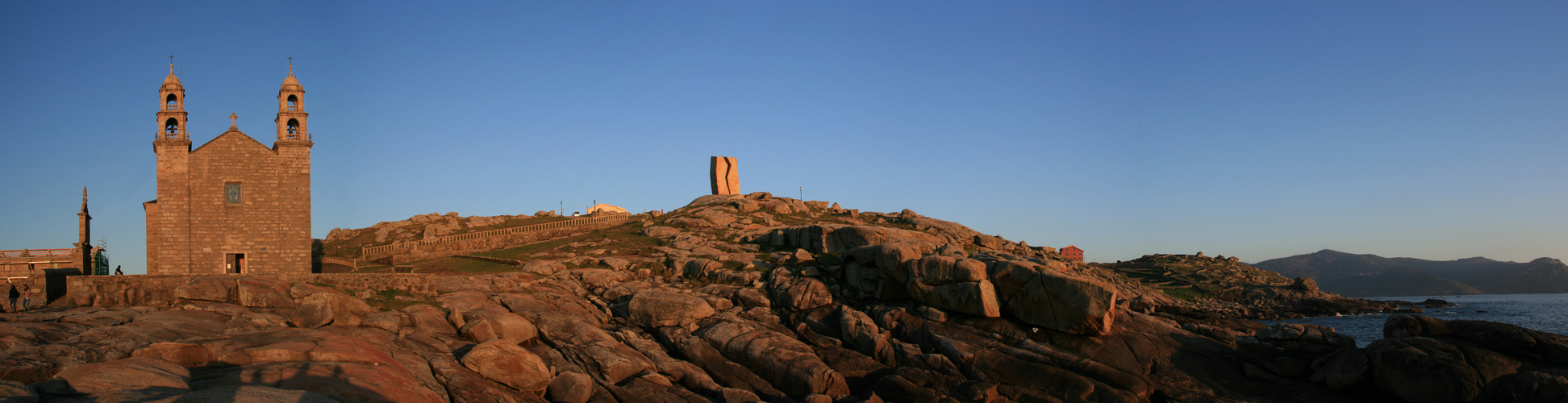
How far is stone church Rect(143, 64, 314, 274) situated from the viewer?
35.2 metres

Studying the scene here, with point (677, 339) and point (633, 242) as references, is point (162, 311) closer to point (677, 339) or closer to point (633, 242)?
point (677, 339)

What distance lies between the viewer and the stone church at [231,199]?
35219 millimetres

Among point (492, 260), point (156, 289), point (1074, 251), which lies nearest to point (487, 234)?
point (492, 260)

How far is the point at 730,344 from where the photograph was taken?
28594mm

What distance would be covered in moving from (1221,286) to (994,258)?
6071 centimetres

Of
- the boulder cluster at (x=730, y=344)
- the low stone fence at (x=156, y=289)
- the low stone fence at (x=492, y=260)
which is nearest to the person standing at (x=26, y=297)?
the low stone fence at (x=156, y=289)

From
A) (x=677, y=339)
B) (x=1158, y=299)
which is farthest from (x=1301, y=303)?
(x=677, y=339)

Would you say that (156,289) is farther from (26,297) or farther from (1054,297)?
(1054,297)

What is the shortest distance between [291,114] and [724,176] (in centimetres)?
4390

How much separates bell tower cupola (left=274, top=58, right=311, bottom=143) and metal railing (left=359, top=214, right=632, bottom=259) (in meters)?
17.4

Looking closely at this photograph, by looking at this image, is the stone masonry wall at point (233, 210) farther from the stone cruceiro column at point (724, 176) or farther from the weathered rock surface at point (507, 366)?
the stone cruceiro column at point (724, 176)

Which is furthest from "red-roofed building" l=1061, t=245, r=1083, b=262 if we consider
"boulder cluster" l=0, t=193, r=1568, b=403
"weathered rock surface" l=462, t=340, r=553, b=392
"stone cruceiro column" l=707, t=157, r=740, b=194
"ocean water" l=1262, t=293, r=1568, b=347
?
"weathered rock surface" l=462, t=340, r=553, b=392

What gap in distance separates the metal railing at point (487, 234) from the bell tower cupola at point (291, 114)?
17445 millimetres

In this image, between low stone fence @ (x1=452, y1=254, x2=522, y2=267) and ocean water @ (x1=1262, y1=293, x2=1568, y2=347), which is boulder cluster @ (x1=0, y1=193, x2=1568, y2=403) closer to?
low stone fence @ (x1=452, y1=254, x2=522, y2=267)
